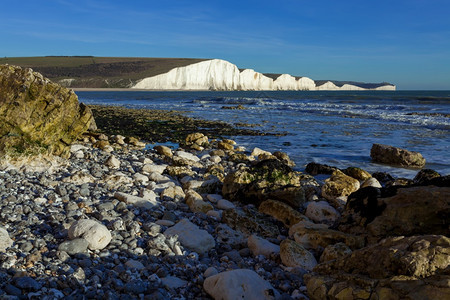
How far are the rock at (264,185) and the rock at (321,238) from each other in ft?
4.75

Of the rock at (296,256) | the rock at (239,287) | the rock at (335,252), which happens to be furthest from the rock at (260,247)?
the rock at (239,287)

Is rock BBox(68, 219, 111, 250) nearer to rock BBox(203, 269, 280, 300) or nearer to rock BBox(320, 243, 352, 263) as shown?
rock BBox(203, 269, 280, 300)

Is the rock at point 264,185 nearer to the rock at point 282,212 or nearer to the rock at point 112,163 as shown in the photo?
the rock at point 282,212

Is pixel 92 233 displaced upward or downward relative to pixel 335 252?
upward

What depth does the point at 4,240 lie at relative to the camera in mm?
3293

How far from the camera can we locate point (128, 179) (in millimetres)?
6203

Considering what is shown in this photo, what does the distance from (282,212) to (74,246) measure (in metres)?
2.88

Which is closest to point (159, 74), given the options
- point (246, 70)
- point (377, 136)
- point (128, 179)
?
point (246, 70)

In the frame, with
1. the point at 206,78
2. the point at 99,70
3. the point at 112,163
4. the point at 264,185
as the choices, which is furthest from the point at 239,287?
the point at 99,70

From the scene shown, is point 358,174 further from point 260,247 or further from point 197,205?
point 260,247

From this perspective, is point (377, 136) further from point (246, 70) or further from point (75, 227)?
point (246, 70)

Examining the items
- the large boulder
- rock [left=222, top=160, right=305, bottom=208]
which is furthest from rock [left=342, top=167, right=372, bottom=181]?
the large boulder

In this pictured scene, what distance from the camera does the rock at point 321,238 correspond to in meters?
3.94

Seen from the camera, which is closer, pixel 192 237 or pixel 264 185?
pixel 192 237
